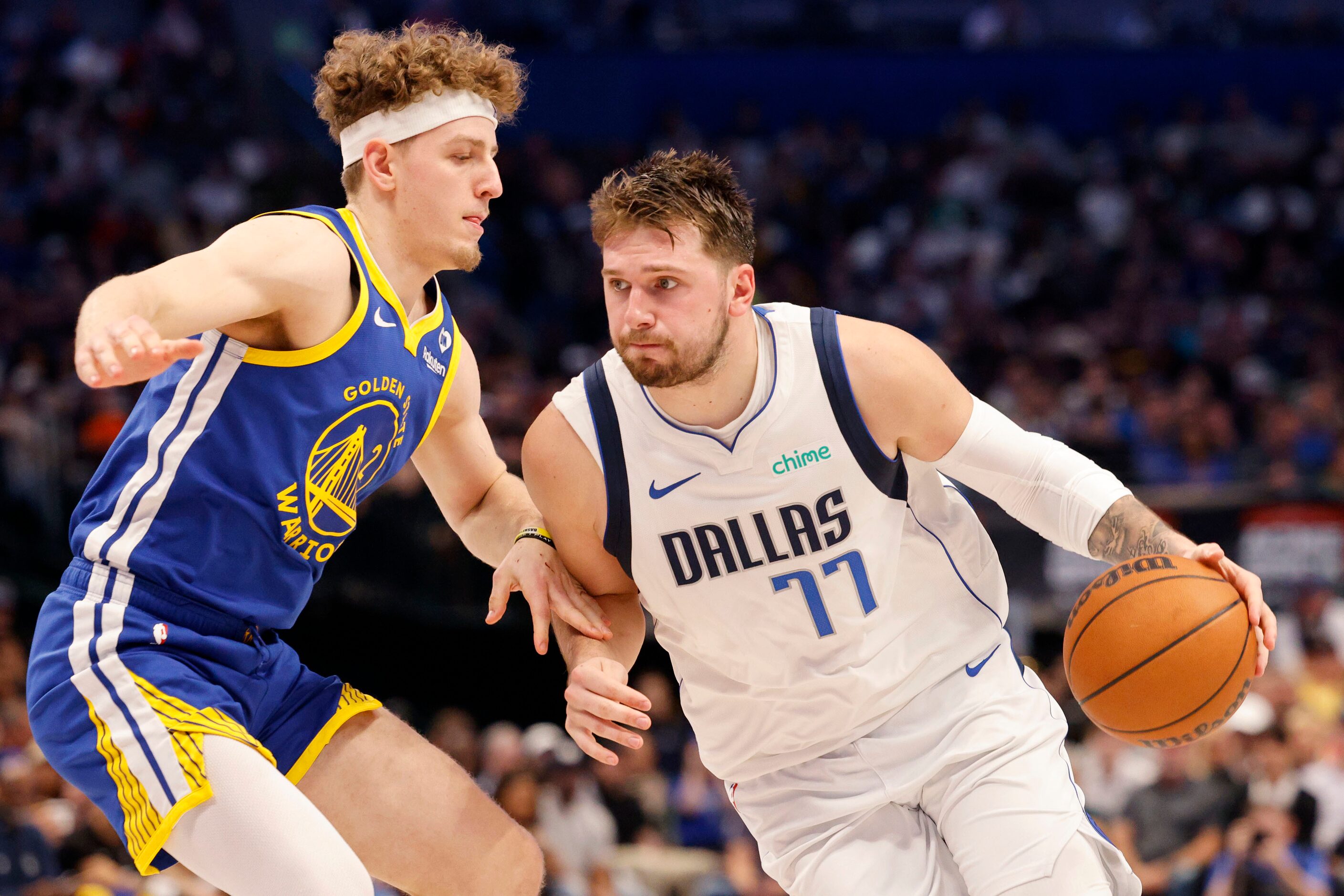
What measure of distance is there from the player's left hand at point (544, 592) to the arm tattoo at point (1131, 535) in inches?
55.9

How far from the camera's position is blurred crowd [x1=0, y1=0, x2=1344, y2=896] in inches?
337

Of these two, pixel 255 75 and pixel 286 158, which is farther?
pixel 255 75

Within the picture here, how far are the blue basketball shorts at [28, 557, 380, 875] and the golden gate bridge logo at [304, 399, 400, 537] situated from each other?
361mm

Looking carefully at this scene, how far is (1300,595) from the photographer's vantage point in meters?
10.0

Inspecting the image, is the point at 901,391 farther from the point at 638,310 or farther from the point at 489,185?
the point at 489,185

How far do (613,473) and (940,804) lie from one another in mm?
1315

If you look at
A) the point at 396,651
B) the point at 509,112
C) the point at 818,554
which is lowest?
the point at 396,651

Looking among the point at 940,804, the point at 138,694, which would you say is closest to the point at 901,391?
the point at 940,804

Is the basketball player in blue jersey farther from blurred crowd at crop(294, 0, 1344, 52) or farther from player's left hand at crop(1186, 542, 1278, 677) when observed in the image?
blurred crowd at crop(294, 0, 1344, 52)

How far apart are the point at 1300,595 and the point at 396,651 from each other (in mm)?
6608

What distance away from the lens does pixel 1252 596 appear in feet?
12.0

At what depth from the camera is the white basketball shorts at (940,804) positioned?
3.76 m

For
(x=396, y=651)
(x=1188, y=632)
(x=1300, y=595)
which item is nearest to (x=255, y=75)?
(x=396, y=651)

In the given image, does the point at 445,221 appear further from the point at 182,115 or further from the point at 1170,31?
the point at 1170,31
